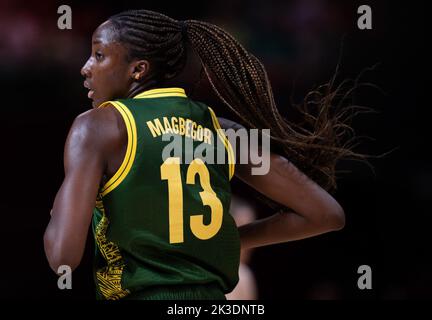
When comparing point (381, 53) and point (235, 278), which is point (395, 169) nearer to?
point (381, 53)

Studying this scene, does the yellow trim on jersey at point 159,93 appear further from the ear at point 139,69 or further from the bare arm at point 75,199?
the bare arm at point 75,199

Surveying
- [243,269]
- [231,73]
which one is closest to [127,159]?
[231,73]

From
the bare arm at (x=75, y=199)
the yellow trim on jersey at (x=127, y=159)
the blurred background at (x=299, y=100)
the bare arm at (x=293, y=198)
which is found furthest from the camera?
the blurred background at (x=299, y=100)

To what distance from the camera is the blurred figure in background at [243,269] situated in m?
3.51

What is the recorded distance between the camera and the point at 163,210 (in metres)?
2.07

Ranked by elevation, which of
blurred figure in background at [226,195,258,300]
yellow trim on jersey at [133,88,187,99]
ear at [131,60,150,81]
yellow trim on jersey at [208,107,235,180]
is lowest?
blurred figure in background at [226,195,258,300]

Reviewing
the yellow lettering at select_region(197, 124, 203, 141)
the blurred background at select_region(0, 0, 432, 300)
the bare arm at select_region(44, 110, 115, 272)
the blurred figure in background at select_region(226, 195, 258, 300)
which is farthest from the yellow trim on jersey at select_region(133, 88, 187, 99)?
the blurred background at select_region(0, 0, 432, 300)

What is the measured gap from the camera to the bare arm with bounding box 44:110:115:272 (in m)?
1.93

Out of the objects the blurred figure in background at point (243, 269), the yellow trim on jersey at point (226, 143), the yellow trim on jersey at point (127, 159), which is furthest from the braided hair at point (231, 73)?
the blurred figure in background at point (243, 269)

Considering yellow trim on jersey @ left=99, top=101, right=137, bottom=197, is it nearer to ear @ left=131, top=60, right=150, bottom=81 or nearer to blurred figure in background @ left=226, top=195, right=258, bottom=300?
ear @ left=131, top=60, right=150, bottom=81

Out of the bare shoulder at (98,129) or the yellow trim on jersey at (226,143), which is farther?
the yellow trim on jersey at (226,143)

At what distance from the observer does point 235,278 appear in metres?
2.24

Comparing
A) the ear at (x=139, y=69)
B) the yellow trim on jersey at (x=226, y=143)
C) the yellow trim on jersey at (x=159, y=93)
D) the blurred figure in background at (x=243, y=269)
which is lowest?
the blurred figure in background at (x=243, y=269)
